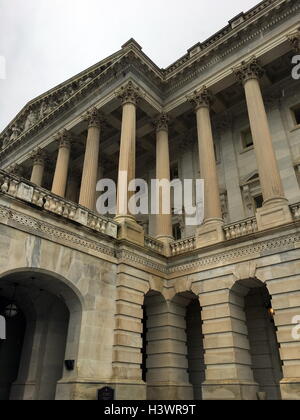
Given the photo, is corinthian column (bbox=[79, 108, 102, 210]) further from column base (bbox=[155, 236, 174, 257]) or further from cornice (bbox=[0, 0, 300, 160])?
column base (bbox=[155, 236, 174, 257])

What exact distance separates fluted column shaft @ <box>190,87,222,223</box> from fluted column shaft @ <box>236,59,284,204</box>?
112 inches

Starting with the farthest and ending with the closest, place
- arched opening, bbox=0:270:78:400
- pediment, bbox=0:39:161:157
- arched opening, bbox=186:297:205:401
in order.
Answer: pediment, bbox=0:39:161:157 → arched opening, bbox=186:297:205:401 → arched opening, bbox=0:270:78:400

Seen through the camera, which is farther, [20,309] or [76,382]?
[20,309]

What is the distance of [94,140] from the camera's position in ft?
82.3

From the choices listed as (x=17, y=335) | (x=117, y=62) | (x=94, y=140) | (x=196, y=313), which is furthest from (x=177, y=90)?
(x=17, y=335)

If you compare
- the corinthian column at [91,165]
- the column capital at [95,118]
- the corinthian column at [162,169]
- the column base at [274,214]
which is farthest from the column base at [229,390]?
the column capital at [95,118]

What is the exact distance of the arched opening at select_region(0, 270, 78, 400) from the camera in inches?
634

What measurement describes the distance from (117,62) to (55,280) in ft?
55.9

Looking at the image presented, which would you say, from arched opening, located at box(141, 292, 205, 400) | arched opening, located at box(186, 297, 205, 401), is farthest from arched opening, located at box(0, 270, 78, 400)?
arched opening, located at box(186, 297, 205, 401)

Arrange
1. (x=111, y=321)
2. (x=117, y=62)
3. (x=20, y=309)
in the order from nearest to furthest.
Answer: (x=111, y=321) < (x=20, y=309) < (x=117, y=62)

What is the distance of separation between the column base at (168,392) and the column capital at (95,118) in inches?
714

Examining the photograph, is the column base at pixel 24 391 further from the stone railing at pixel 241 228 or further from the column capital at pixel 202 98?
the column capital at pixel 202 98

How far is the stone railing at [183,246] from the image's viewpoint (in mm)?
20022
